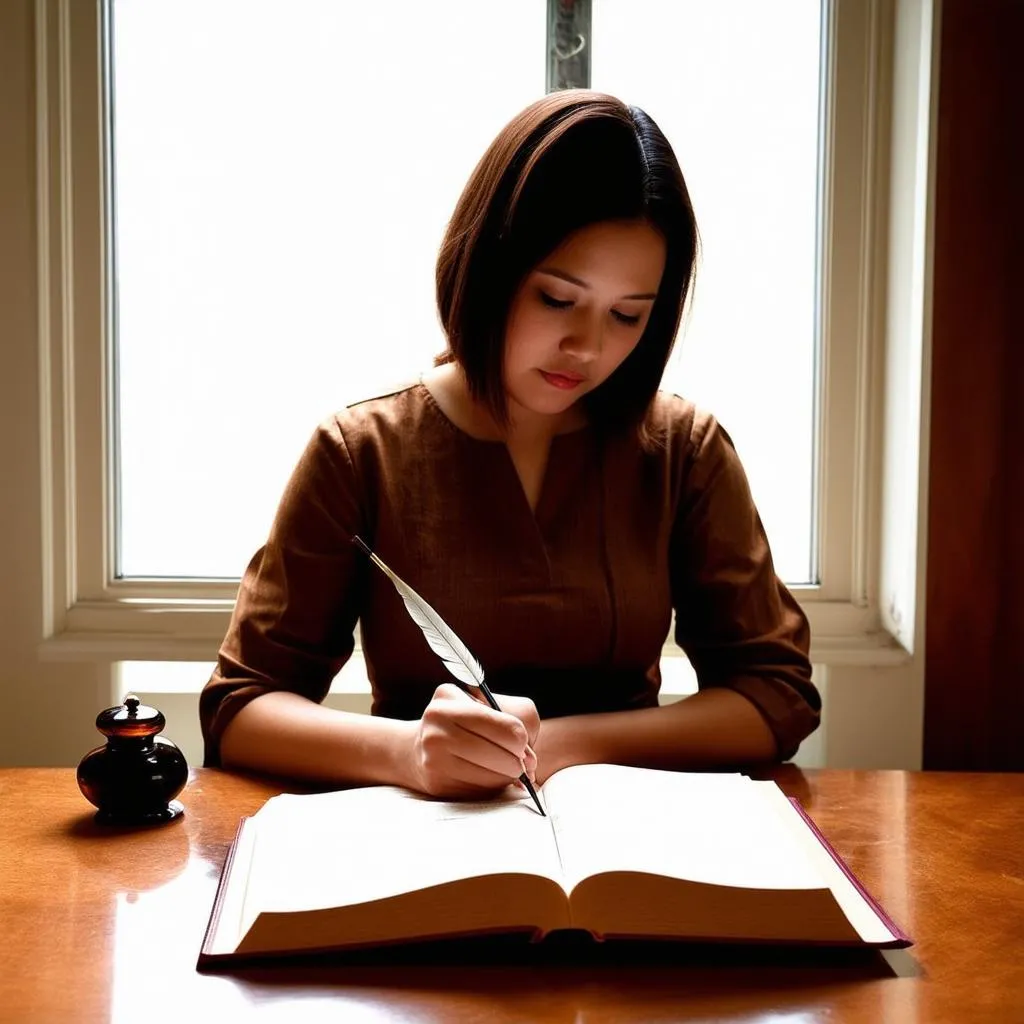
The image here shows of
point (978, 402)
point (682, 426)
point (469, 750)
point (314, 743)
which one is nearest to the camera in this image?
point (469, 750)

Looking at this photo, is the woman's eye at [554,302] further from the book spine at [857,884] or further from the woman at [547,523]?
the book spine at [857,884]

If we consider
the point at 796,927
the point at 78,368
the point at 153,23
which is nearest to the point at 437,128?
the point at 153,23

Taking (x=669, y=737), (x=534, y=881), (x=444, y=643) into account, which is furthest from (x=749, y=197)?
(x=534, y=881)

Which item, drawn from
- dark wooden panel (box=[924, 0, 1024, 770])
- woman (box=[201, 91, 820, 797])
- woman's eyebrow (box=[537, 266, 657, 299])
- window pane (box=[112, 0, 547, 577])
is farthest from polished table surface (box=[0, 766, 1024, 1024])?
window pane (box=[112, 0, 547, 577])

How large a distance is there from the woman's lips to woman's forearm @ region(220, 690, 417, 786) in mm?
412

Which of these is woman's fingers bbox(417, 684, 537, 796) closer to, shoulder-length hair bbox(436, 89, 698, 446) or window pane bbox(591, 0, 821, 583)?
shoulder-length hair bbox(436, 89, 698, 446)

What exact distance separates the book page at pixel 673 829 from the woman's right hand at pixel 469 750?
0.18 feet

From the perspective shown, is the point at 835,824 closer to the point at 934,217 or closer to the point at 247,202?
the point at 934,217

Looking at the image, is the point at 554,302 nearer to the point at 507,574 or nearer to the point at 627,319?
the point at 627,319

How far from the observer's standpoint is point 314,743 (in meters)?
1.29

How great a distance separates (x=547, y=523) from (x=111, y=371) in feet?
2.72

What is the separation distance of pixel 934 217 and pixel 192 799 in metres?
1.27

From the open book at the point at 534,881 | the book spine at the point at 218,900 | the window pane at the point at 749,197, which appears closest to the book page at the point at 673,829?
the open book at the point at 534,881

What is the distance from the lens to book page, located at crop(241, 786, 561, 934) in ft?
2.91
